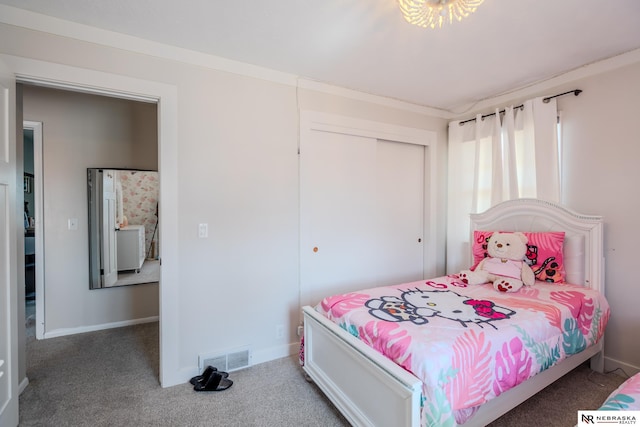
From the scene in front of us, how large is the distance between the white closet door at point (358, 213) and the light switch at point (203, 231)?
782 millimetres

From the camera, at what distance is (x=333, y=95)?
269 cm

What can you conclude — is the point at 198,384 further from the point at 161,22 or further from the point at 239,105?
the point at 161,22

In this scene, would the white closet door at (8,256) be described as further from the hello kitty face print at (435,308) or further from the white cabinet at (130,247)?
the hello kitty face print at (435,308)

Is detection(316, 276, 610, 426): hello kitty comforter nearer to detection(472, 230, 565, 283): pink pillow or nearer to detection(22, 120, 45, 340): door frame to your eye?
detection(472, 230, 565, 283): pink pillow

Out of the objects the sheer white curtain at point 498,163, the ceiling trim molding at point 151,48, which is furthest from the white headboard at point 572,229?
the ceiling trim molding at point 151,48

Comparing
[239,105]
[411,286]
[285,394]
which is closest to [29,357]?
[285,394]

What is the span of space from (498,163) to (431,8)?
1.88m

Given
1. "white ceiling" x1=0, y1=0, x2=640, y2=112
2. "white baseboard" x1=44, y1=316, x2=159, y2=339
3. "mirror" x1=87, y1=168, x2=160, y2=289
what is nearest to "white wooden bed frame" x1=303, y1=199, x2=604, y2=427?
"white ceiling" x1=0, y1=0, x2=640, y2=112

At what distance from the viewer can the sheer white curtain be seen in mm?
2514

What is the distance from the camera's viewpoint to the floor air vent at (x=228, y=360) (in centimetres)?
217

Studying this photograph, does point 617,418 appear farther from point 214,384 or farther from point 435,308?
point 214,384

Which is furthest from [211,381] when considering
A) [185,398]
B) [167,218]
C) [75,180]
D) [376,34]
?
[376,34]

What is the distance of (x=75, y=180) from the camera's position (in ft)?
9.61

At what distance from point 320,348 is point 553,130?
8.53ft
